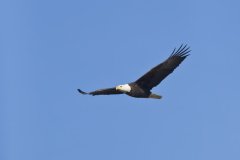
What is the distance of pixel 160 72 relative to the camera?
31.5 metres

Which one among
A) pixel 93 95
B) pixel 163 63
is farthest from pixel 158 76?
pixel 93 95

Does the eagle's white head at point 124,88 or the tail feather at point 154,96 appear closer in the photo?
the tail feather at point 154,96

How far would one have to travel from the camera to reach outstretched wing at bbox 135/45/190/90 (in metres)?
31.4

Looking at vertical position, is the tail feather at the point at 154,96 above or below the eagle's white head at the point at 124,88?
below

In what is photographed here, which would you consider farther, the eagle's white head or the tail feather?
the eagle's white head

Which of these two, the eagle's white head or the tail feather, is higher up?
the eagle's white head

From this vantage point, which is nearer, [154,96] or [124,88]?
[154,96]

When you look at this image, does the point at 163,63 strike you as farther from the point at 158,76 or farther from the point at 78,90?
the point at 78,90

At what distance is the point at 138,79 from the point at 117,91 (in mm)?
1420

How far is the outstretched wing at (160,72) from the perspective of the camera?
1238 inches

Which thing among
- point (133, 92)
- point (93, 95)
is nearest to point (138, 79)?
point (133, 92)

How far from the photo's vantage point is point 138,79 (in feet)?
103

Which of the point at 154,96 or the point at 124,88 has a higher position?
the point at 124,88

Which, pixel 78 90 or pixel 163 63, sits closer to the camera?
pixel 163 63
